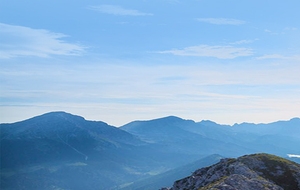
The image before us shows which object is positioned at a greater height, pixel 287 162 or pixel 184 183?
pixel 287 162

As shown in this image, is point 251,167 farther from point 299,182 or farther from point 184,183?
point 184,183

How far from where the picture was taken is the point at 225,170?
427 ft

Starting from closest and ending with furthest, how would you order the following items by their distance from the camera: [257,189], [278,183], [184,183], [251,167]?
[257,189] < [278,183] < [251,167] < [184,183]

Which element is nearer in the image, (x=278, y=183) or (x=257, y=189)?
(x=257, y=189)

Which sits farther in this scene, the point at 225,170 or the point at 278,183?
the point at 225,170

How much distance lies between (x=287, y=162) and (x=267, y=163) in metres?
8.55

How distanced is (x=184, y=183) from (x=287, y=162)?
41923 mm

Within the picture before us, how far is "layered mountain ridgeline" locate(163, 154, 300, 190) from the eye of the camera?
365ft

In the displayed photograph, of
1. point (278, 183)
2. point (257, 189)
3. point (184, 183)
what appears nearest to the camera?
point (257, 189)

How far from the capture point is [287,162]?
134 metres

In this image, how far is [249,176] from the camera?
11962cm

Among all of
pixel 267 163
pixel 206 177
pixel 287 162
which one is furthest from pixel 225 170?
pixel 287 162

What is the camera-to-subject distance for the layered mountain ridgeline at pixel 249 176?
111250mm

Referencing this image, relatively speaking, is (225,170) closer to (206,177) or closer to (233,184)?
(206,177)
